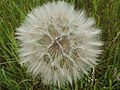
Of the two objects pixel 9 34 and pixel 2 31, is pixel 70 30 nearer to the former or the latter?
pixel 9 34

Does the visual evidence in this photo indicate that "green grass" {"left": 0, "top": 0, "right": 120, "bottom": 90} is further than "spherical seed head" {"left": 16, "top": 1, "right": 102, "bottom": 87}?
Yes

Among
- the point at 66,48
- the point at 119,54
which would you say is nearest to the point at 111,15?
the point at 119,54

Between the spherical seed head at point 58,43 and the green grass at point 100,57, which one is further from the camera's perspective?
the green grass at point 100,57

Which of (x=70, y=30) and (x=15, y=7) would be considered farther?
(x=15, y=7)
